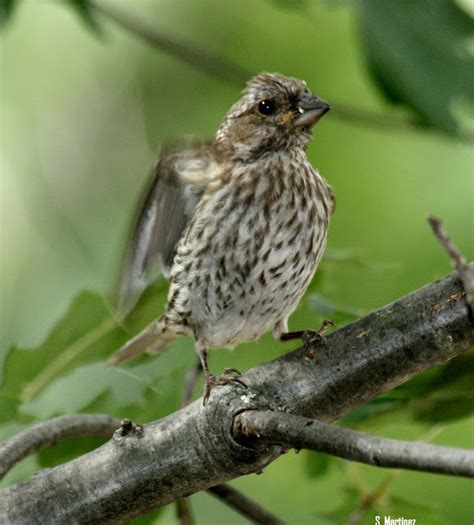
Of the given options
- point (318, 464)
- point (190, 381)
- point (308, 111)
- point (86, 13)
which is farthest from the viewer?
point (86, 13)

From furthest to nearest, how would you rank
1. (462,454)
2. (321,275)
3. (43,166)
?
(43,166)
(321,275)
(462,454)

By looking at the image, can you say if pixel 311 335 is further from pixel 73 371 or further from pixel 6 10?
pixel 6 10

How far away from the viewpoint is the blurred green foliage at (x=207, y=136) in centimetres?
352

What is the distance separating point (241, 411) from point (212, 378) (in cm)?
86

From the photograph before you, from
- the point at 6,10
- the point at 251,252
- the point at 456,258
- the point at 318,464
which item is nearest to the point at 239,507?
the point at 318,464

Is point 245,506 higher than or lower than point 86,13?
lower

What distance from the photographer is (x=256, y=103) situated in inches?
171

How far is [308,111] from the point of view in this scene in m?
4.21

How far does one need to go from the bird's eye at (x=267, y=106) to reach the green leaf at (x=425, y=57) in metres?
0.42

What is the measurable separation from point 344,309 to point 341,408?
698mm

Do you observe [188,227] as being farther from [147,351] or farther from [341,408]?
[341,408]

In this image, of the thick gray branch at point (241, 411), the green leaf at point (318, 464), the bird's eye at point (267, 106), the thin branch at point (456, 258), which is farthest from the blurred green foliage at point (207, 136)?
the thin branch at point (456, 258)

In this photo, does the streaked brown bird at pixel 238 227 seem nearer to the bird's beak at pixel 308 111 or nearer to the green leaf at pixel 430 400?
the bird's beak at pixel 308 111

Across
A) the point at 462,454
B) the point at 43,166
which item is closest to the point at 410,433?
the point at 462,454
